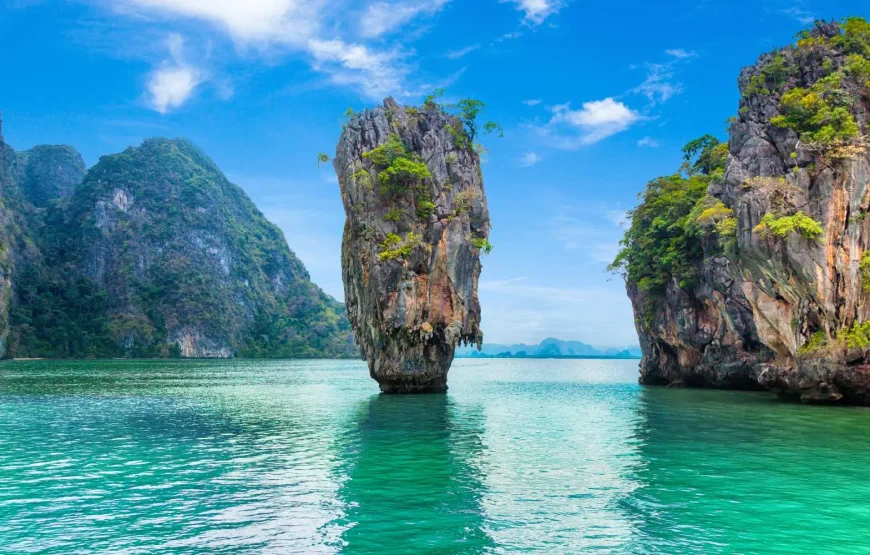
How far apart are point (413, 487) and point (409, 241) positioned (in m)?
24.4

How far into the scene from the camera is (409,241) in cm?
3769

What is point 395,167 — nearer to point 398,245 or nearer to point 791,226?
point 398,245

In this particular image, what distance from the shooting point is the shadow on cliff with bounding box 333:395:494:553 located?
35.2ft

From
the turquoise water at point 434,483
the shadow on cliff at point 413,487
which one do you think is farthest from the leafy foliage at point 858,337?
the shadow on cliff at point 413,487

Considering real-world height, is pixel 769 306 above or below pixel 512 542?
above

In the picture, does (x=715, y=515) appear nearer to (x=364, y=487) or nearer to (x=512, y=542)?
(x=512, y=542)

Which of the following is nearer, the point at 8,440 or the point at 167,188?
the point at 8,440

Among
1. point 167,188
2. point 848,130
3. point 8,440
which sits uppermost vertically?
point 167,188

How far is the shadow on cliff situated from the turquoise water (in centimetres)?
6

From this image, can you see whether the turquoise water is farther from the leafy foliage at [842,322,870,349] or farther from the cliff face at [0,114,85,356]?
the cliff face at [0,114,85,356]

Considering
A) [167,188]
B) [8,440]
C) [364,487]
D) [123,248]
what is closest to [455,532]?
[364,487]

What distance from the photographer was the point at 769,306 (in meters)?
34.3

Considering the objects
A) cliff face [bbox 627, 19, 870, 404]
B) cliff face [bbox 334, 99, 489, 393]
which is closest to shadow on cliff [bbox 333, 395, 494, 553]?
cliff face [bbox 334, 99, 489, 393]

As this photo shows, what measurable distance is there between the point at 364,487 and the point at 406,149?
1115 inches
